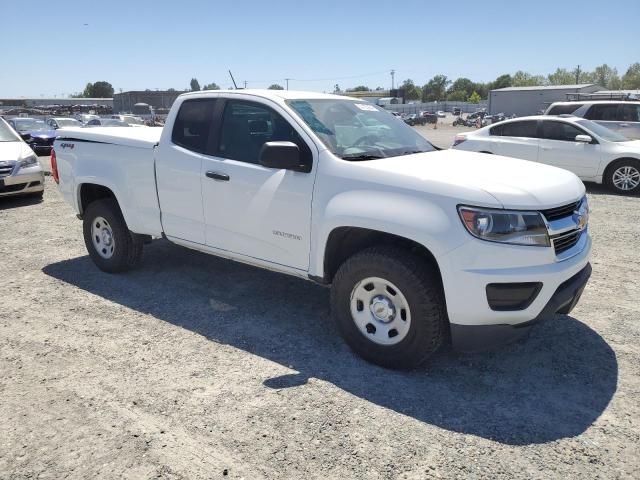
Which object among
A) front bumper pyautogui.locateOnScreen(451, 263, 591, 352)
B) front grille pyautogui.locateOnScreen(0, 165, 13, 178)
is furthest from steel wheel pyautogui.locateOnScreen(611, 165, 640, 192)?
front grille pyautogui.locateOnScreen(0, 165, 13, 178)

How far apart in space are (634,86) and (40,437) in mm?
114461

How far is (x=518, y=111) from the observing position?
64688 mm

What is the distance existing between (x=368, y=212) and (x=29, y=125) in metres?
20.3

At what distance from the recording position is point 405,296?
133 inches

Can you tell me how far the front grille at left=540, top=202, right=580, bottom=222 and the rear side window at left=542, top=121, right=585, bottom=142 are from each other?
8.05 metres

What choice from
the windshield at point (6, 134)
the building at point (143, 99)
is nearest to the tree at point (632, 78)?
the building at point (143, 99)

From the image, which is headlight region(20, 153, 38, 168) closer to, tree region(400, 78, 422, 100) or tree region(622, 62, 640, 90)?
tree region(622, 62, 640, 90)

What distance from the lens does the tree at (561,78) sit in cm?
11759

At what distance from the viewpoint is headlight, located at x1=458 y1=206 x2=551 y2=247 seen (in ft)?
10.3

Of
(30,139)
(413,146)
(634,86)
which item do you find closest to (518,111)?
(634,86)

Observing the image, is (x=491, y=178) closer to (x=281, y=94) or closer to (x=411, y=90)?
(x=281, y=94)

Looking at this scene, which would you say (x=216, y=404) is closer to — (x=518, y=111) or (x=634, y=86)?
(x=518, y=111)

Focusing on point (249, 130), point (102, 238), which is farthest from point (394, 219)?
point (102, 238)

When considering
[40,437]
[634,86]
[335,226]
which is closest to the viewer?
[40,437]
